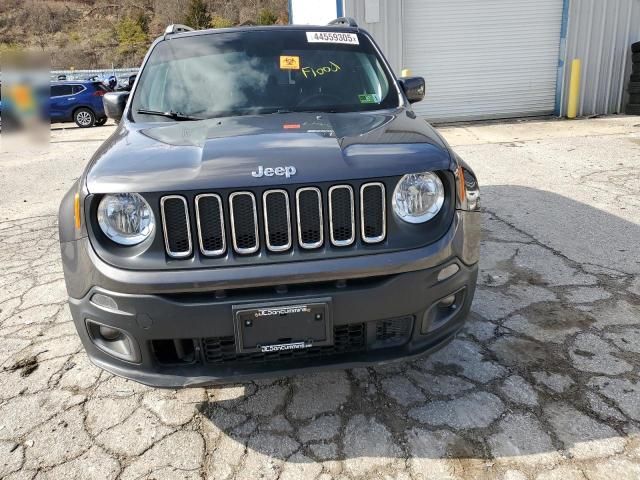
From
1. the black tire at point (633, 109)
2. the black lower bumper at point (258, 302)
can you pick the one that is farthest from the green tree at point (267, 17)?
the black lower bumper at point (258, 302)

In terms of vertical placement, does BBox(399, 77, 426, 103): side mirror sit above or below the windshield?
below

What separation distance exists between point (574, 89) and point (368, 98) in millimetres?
10136

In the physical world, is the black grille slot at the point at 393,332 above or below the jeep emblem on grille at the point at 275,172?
below

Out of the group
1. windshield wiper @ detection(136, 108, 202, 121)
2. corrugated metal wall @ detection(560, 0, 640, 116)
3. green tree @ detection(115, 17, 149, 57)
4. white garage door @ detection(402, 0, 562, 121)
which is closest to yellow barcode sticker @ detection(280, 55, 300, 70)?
windshield wiper @ detection(136, 108, 202, 121)

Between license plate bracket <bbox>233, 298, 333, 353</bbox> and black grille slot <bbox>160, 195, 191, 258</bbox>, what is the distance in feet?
1.03

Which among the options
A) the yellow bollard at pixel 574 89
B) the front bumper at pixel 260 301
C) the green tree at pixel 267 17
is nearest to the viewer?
the front bumper at pixel 260 301

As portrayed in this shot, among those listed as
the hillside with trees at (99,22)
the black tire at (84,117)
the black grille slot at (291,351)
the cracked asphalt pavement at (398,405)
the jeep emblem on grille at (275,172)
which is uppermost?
the hillside with trees at (99,22)

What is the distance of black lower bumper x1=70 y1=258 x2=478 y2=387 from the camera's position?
6.46 ft

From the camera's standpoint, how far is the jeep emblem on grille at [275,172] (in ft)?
6.51

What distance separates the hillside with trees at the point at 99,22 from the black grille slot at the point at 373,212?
315 cm

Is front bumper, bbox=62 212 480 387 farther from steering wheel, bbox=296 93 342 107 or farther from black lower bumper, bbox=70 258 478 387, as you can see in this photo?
steering wheel, bbox=296 93 342 107

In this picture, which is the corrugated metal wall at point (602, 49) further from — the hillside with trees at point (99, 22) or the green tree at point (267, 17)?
the green tree at point (267, 17)

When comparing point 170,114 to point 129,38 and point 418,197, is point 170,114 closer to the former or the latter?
point 418,197

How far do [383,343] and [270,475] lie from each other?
27.6 inches
